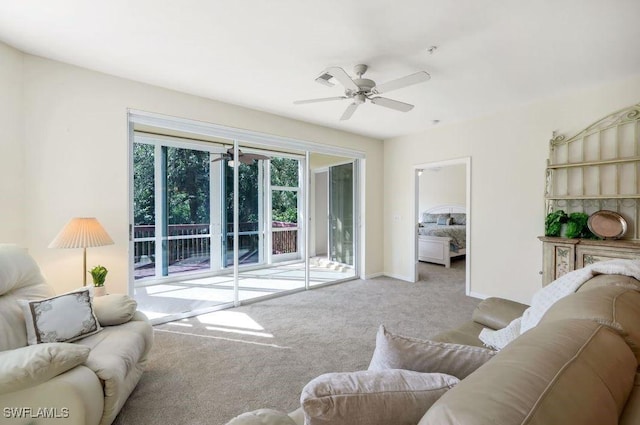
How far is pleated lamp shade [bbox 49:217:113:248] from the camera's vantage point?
2.33 metres

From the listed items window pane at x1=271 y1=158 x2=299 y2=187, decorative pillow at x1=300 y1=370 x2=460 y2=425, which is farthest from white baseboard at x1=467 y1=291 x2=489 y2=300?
decorative pillow at x1=300 y1=370 x2=460 y2=425

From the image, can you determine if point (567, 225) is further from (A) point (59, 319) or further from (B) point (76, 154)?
(B) point (76, 154)

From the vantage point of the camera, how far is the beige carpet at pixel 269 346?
1935 millimetres

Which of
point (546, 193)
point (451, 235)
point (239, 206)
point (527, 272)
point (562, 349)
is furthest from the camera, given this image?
point (451, 235)

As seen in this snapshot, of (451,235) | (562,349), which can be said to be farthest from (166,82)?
(451,235)

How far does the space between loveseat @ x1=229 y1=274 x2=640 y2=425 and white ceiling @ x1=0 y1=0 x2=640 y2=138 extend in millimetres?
1954

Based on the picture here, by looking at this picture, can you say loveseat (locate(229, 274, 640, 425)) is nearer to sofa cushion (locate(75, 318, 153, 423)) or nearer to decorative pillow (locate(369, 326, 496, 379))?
decorative pillow (locate(369, 326, 496, 379))

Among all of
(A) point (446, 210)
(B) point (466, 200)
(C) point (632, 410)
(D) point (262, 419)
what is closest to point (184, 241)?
(D) point (262, 419)

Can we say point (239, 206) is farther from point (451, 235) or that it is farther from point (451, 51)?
point (451, 235)

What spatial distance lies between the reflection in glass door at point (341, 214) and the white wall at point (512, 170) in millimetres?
1604

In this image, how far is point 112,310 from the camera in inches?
80.7

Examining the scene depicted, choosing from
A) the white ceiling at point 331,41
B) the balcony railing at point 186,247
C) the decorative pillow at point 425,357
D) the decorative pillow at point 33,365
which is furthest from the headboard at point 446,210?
the decorative pillow at point 33,365

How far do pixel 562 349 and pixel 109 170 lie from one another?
3599mm

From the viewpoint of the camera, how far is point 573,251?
3014 mm
